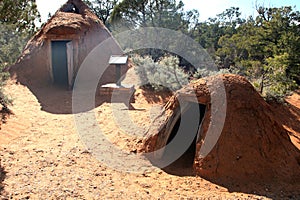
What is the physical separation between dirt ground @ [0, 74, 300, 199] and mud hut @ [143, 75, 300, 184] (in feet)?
1.00

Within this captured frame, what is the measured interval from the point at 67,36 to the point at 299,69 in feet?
29.4

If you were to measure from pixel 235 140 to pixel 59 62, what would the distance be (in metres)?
8.31

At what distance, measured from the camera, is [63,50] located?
35.6 ft

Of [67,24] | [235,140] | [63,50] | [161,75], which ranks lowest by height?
[235,140]

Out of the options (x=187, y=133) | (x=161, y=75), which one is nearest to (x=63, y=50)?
(x=161, y=75)

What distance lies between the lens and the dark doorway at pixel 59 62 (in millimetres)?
10797

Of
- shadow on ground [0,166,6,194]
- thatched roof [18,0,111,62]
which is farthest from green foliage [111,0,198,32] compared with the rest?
shadow on ground [0,166,6,194]

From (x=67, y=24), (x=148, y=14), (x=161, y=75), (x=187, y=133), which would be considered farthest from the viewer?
(x=148, y=14)

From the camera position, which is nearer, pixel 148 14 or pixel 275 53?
pixel 275 53

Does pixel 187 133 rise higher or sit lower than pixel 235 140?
lower

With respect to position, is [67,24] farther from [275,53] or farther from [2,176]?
[275,53]

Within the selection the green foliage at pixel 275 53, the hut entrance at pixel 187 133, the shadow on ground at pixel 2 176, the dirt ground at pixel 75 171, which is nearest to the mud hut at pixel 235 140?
the hut entrance at pixel 187 133

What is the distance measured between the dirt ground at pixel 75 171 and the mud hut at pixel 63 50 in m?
3.02

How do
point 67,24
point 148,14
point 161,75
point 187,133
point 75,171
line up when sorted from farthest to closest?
point 148,14, point 161,75, point 67,24, point 187,133, point 75,171
